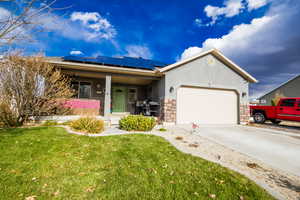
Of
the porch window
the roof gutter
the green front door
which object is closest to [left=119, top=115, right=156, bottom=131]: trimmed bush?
the roof gutter

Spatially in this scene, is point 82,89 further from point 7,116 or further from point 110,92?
point 7,116

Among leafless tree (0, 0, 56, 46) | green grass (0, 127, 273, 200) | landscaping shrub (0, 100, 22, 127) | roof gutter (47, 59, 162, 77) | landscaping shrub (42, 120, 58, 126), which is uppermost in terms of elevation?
roof gutter (47, 59, 162, 77)

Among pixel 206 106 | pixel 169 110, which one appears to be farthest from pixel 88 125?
pixel 206 106

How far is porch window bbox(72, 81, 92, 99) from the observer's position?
29.9ft

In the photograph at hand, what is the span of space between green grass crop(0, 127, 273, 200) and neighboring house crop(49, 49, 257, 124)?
14.0 ft

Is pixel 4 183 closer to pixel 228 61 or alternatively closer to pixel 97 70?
pixel 97 70

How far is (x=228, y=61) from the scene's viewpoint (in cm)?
856

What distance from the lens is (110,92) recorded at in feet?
27.0

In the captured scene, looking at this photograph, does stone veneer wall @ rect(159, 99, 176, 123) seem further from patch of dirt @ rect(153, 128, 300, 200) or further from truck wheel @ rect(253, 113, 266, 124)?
truck wheel @ rect(253, 113, 266, 124)

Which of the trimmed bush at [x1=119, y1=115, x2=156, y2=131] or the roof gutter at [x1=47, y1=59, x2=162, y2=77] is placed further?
the roof gutter at [x1=47, y1=59, x2=162, y2=77]

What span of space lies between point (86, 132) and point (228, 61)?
990 cm

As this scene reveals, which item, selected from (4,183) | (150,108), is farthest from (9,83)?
(150,108)

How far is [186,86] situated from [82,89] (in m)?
7.78

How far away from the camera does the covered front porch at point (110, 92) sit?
25.1ft
